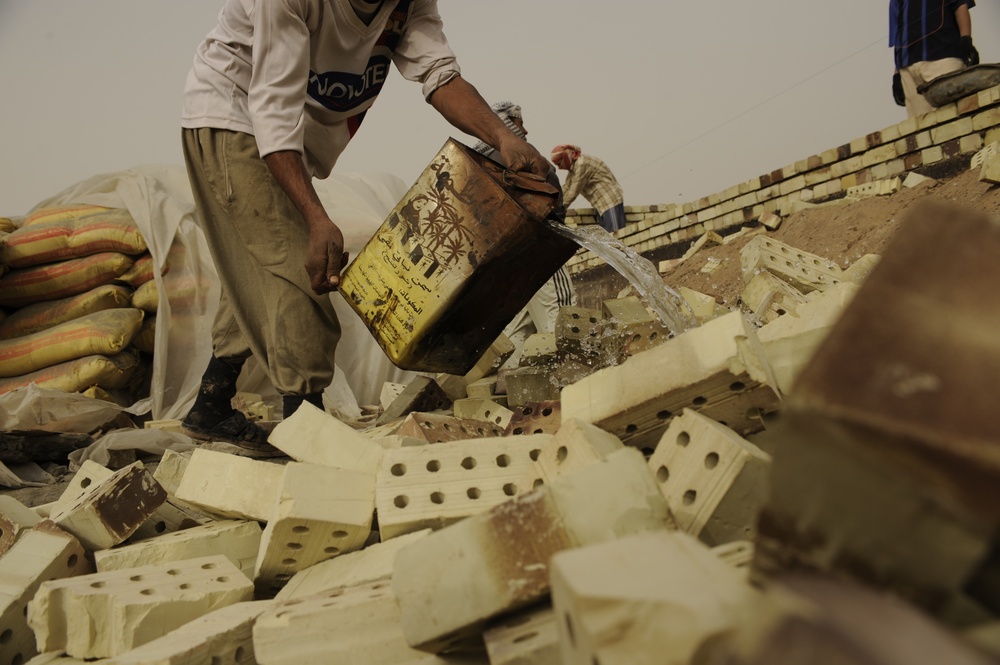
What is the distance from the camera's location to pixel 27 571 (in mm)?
1908

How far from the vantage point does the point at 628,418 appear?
5.61 ft

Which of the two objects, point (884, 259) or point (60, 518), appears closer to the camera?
point (884, 259)

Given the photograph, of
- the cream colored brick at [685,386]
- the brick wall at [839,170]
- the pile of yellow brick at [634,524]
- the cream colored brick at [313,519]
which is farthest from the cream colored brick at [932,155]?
the cream colored brick at [313,519]

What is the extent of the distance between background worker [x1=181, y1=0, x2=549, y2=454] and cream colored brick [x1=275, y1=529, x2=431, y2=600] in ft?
4.41

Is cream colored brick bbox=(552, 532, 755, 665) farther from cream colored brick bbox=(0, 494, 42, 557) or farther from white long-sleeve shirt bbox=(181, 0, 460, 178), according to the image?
white long-sleeve shirt bbox=(181, 0, 460, 178)

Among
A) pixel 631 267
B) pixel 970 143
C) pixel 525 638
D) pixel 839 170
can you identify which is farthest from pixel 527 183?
pixel 839 170

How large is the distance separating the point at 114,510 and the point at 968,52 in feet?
22.1

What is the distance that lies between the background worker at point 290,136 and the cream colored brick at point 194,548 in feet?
3.03

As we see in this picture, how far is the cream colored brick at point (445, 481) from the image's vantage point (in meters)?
1.75

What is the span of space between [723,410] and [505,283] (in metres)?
1.25

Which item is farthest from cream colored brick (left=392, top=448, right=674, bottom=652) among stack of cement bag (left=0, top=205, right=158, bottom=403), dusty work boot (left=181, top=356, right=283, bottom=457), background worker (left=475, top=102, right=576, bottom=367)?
stack of cement bag (left=0, top=205, right=158, bottom=403)

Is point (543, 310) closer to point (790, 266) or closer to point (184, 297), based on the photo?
point (790, 266)

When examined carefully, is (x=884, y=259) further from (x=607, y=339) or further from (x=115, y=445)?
(x=115, y=445)

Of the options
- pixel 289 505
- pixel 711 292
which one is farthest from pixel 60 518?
pixel 711 292
